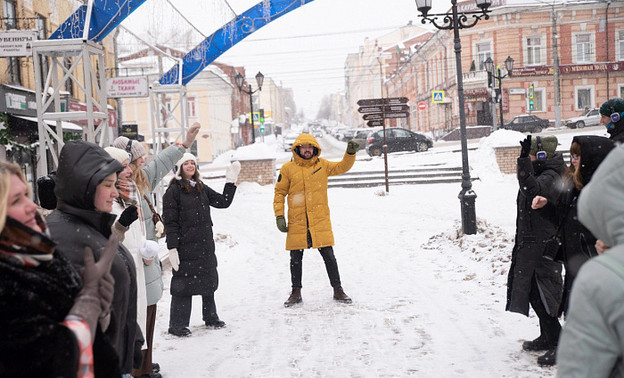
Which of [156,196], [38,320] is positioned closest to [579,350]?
[38,320]

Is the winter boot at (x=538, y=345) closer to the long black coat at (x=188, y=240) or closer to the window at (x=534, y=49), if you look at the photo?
the long black coat at (x=188, y=240)

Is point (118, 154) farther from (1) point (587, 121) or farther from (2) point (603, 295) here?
(1) point (587, 121)

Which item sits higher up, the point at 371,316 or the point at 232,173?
the point at 232,173

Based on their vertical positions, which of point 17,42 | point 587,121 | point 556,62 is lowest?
point 587,121

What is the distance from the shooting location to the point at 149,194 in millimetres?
4945

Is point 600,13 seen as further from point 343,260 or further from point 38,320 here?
point 38,320

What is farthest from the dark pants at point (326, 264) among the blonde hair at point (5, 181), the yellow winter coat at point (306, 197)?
the blonde hair at point (5, 181)

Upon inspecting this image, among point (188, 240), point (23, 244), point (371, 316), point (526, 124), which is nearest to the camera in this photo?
point (23, 244)

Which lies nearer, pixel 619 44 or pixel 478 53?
pixel 619 44

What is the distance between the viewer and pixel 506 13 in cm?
4366

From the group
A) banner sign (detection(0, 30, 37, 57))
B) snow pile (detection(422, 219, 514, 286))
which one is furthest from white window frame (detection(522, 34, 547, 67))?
banner sign (detection(0, 30, 37, 57))

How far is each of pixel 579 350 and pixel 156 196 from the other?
13.4 meters

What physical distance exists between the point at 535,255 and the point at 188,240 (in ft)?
10.2

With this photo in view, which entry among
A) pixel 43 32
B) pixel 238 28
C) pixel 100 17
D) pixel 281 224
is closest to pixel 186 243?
pixel 281 224
